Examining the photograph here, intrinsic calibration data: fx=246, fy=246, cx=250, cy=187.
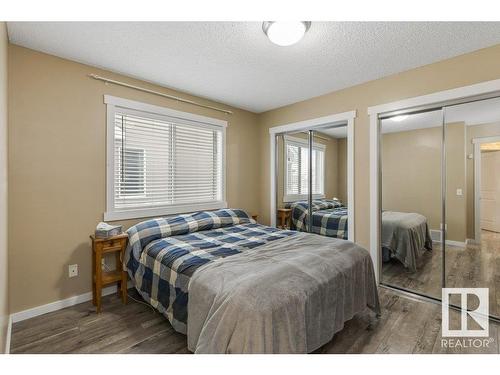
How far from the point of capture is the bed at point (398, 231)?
2742 millimetres

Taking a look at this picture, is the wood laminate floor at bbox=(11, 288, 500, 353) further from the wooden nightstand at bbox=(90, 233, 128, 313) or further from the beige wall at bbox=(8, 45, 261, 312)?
the beige wall at bbox=(8, 45, 261, 312)

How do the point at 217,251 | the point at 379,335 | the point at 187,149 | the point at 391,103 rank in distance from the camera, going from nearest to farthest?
the point at 379,335
the point at 217,251
the point at 391,103
the point at 187,149

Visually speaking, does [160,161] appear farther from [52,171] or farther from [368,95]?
[368,95]

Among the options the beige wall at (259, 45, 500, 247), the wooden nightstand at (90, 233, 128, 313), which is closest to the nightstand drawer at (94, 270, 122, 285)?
the wooden nightstand at (90, 233, 128, 313)

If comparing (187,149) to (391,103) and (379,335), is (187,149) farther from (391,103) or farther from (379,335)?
(379,335)

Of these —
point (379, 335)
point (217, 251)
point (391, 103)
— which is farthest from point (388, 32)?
point (379, 335)

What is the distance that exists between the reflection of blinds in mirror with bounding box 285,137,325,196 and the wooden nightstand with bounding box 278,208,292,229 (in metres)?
0.28

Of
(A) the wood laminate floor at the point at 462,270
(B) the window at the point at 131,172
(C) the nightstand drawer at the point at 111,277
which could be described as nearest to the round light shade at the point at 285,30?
(B) the window at the point at 131,172

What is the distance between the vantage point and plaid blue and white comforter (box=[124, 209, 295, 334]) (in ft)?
6.16

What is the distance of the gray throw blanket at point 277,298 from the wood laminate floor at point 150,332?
0.21 metres

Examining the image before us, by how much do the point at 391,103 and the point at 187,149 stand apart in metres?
2.57

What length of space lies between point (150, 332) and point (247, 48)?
2.60m
